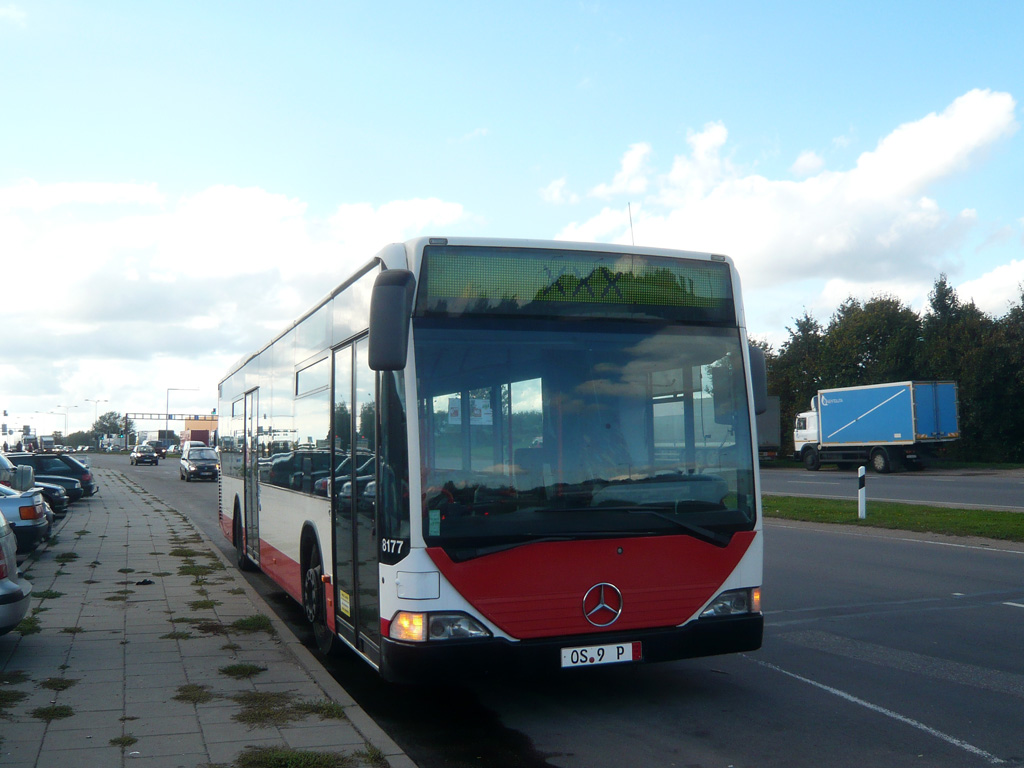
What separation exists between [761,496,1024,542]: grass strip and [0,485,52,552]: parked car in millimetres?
11623

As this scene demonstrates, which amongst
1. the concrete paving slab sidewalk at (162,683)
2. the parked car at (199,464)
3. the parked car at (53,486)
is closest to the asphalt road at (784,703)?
the concrete paving slab sidewalk at (162,683)

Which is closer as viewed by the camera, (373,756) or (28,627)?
(373,756)

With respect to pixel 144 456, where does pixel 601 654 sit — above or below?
below

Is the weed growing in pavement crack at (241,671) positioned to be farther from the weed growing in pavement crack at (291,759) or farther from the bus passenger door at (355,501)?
the weed growing in pavement crack at (291,759)

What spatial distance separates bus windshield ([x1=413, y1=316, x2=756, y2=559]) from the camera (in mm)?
5355

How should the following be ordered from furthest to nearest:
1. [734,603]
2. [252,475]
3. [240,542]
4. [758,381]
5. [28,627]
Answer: [240,542], [252,475], [28,627], [758,381], [734,603]

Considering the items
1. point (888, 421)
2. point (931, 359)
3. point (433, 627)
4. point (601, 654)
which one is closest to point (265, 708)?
point (433, 627)

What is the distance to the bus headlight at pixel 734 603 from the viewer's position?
5840 millimetres

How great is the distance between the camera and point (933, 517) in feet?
58.1

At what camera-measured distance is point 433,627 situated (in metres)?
5.23

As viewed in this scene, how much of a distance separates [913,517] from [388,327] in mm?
15512

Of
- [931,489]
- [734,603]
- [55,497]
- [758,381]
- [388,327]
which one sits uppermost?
[388,327]

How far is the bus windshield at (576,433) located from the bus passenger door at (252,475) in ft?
19.7

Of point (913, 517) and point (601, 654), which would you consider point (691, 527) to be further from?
point (913, 517)
